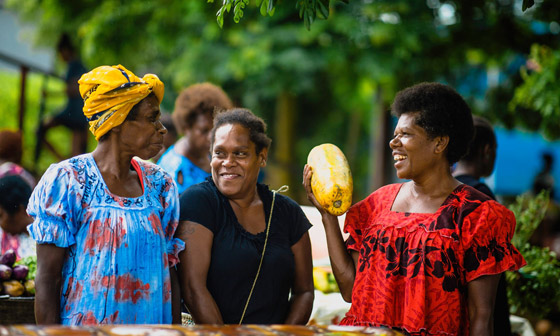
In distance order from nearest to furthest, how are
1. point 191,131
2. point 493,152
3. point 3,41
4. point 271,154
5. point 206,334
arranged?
point 206,334, point 493,152, point 191,131, point 271,154, point 3,41

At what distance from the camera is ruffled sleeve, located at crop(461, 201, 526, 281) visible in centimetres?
328

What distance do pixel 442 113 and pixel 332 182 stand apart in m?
0.72

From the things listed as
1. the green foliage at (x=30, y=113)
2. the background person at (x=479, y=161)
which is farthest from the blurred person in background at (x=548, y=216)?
the green foliage at (x=30, y=113)

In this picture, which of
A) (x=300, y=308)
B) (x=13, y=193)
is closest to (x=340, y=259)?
(x=300, y=308)

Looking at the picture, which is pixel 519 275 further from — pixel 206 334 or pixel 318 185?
pixel 206 334

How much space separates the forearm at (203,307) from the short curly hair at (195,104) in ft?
9.08

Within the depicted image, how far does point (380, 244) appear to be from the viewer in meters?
3.50

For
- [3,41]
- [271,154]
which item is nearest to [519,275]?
[271,154]

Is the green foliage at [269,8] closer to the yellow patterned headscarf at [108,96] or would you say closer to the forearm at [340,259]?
the yellow patterned headscarf at [108,96]

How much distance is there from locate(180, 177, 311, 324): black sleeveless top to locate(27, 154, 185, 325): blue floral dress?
0.35 metres

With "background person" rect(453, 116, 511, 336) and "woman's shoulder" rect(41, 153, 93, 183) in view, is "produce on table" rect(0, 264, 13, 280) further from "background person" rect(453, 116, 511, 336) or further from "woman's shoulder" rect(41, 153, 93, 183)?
"background person" rect(453, 116, 511, 336)

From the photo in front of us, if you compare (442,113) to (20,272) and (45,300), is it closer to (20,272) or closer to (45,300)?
(45,300)

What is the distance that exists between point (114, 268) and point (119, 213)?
0.29m

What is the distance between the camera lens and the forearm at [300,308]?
3.88 meters
